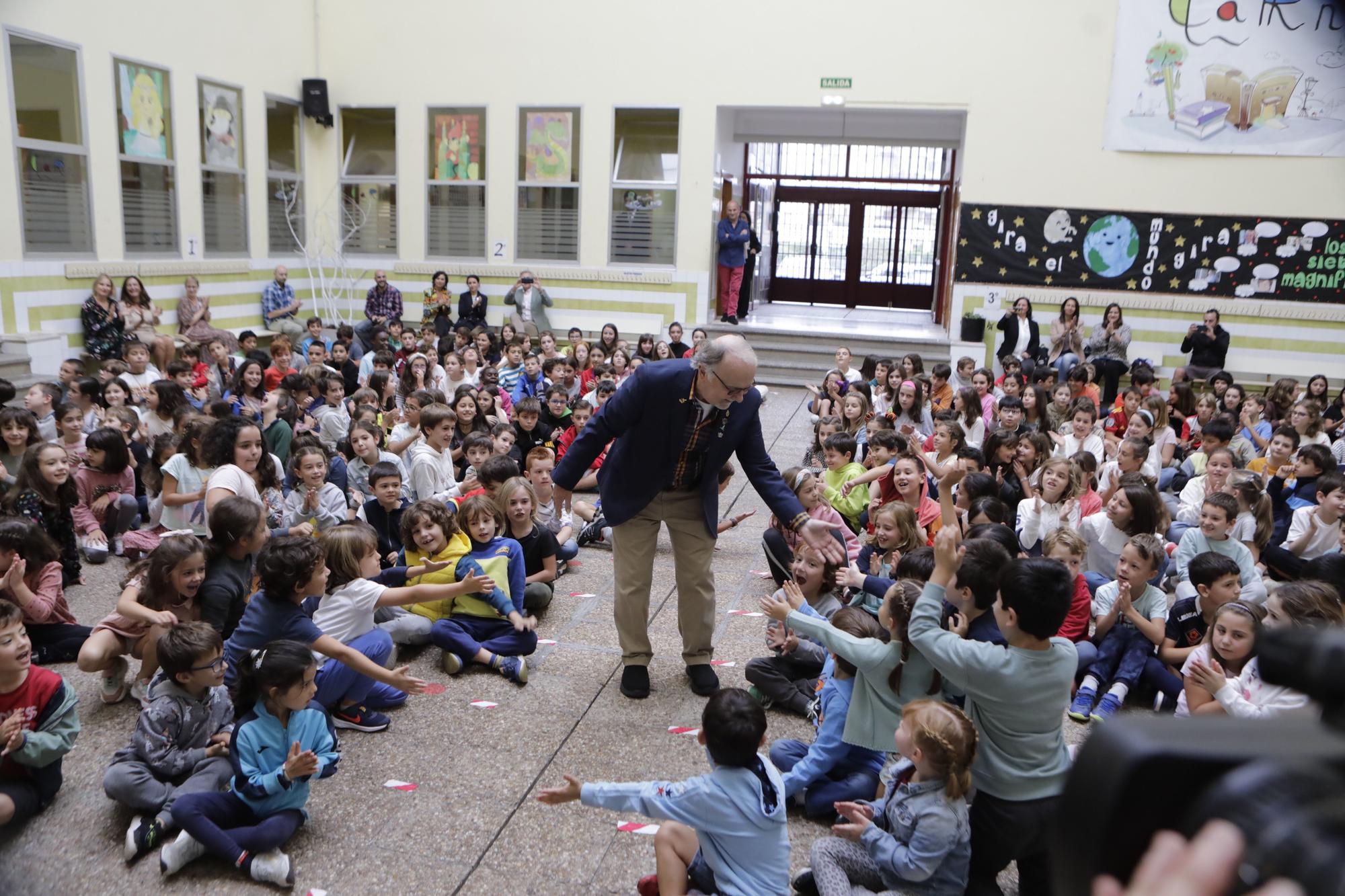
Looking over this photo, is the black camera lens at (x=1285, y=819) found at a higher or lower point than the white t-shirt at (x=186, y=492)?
higher

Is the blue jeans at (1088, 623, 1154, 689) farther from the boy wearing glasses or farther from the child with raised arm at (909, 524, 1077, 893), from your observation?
the boy wearing glasses

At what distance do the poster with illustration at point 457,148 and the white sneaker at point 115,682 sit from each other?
11.9 metres

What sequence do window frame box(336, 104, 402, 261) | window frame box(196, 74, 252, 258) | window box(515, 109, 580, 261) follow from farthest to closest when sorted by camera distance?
window frame box(336, 104, 402, 261)
window box(515, 109, 580, 261)
window frame box(196, 74, 252, 258)

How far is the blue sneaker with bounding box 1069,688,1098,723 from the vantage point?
172 inches

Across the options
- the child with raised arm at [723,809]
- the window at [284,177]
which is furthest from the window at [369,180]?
the child with raised arm at [723,809]

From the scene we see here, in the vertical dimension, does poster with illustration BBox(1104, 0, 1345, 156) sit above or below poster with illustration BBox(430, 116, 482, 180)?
above

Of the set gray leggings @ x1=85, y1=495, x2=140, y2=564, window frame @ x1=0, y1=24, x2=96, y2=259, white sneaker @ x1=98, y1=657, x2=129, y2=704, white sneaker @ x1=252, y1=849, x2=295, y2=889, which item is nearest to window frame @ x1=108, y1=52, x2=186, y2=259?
window frame @ x1=0, y1=24, x2=96, y2=259

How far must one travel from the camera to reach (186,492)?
18.1 feet

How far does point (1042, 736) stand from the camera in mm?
2842

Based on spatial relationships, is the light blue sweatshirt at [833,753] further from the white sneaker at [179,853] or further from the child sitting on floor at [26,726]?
the child sitting on floor at [26,726]

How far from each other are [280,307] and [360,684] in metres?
11.3

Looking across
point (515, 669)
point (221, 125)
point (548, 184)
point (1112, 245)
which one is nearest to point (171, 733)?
point (515, 669)

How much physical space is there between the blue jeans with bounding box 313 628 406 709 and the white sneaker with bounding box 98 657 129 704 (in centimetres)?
91

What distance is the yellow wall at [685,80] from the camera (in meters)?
13.0
